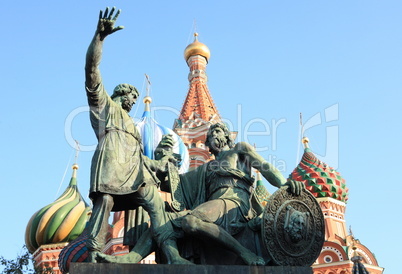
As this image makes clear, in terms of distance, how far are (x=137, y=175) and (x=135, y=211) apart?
1.66 feet

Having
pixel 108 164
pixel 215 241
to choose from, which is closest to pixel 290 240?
pixel 215 241

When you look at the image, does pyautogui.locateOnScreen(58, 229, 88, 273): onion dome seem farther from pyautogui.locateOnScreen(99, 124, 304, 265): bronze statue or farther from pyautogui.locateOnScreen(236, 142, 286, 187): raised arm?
pyautogui.locateOnScreen(236, 142, 286, 187): raised arm

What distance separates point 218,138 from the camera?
636 centimetres

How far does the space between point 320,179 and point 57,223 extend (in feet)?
43.5

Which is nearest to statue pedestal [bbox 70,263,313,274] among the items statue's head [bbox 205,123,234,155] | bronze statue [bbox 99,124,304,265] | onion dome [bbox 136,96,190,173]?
bronze statue [bbox 99,124,304,265]

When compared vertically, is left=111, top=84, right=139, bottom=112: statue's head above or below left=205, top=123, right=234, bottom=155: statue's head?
above

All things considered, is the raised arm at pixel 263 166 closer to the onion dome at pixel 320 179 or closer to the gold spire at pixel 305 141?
the onion dome at pixel 320 179

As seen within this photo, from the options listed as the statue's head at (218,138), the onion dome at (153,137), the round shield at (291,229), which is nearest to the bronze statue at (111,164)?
the statue's head at (218,138)

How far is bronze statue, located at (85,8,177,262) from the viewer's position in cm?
531

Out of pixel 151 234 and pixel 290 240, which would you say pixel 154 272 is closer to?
pixel 151 234

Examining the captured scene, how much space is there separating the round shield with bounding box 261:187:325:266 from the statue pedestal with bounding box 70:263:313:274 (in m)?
0.13

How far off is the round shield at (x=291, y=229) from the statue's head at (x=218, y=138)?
3.79ft

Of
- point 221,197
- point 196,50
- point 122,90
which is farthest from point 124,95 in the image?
point 196,50

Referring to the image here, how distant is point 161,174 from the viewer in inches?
244
